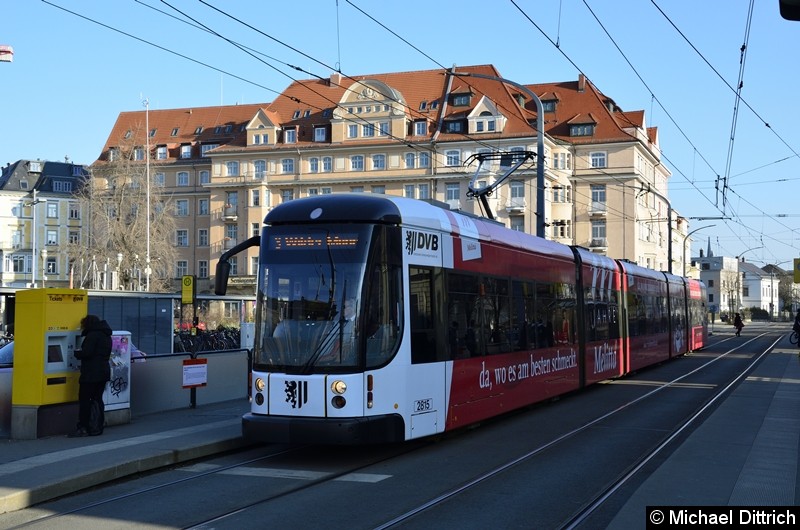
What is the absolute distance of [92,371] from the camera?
42.7 ft

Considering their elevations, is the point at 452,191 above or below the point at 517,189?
below

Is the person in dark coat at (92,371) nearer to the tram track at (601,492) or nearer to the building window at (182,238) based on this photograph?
the tram track at (601,492)

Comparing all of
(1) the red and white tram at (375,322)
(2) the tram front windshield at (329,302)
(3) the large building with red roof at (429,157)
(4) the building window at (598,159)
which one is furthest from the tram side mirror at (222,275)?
(4) the building window at (598,159)

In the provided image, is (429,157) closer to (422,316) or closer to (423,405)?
(422,316)

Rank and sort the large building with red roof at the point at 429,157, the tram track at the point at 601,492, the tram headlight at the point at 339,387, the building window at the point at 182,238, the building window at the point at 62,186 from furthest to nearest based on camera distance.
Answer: the building window at the point at 62,186, the building window at the point at 182,238, the large building with red roof at the point at 429,157, the tram headlight at the point at 339,387, the tram track at the point at 601,492

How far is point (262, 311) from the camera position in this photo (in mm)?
11875

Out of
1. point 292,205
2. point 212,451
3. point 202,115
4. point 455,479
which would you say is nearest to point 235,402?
point 212,451

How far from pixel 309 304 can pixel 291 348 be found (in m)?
0.59

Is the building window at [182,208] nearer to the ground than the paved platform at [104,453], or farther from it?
farther from it

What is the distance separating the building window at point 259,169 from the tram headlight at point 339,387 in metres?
70.7

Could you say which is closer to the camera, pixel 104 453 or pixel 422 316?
pixel 104 453

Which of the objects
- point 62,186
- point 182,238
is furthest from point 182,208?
point 62,186

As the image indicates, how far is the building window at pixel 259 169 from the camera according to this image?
265ft

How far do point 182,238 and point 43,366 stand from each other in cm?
7707
